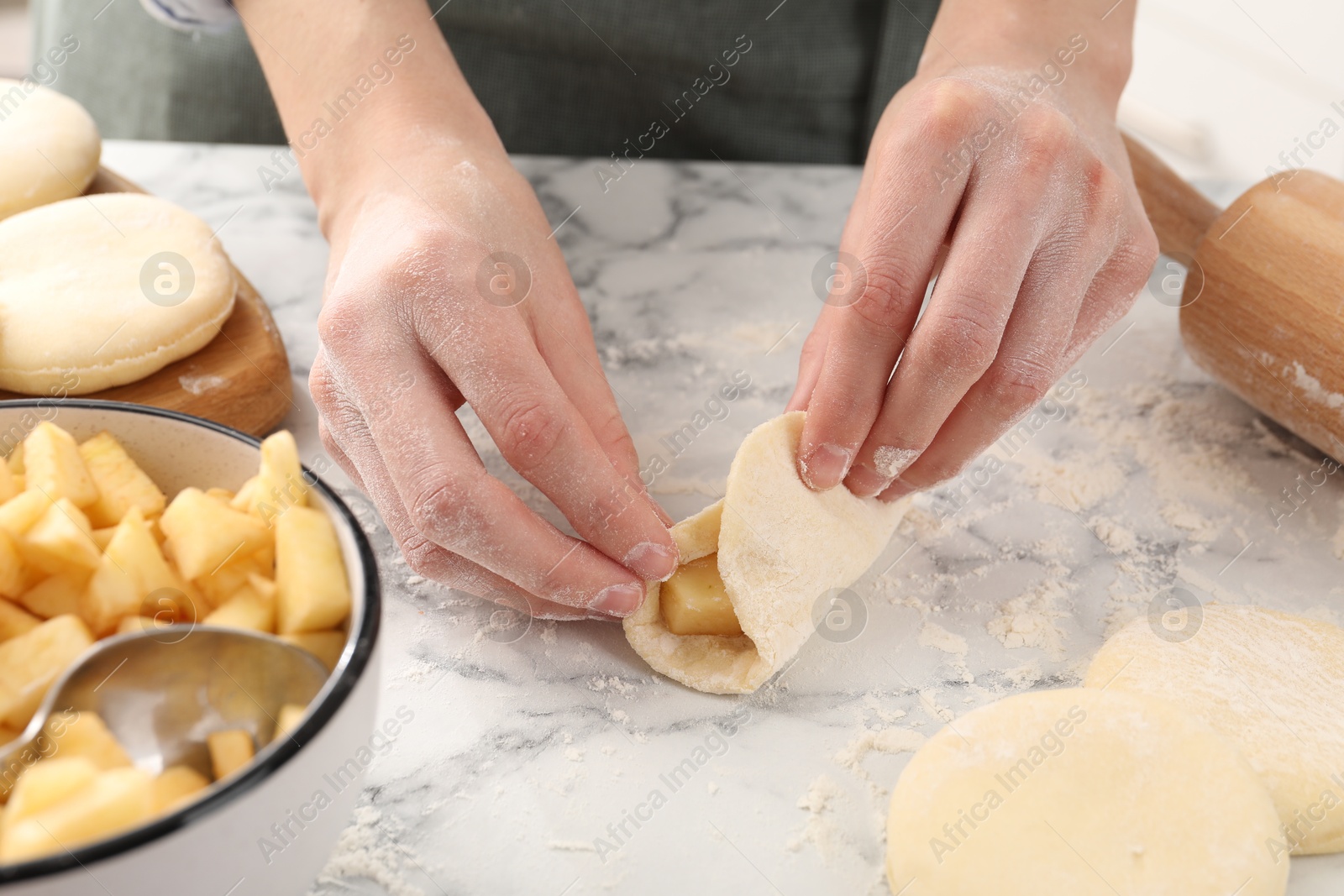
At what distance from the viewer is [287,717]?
2.09 feet

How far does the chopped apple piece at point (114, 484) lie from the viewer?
0.81 meters

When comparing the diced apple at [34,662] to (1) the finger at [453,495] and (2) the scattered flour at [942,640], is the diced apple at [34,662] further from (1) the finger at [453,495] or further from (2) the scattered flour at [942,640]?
(2) the scattered flour at [942,640]

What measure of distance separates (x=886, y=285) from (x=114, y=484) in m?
0.72

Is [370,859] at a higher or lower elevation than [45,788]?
lower

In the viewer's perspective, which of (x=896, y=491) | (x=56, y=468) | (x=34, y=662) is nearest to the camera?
(x=34, y=662)

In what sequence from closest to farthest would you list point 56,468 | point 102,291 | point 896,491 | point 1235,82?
point 56,468
point 896,491
point 102,291
point 1235,82

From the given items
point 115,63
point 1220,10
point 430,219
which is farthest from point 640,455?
point 1220,10

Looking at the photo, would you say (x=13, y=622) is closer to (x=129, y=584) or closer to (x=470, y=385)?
(x=129, y=584)

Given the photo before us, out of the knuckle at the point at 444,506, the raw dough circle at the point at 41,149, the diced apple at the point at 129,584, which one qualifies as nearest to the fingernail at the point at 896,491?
the knuckle at the point at 444,506

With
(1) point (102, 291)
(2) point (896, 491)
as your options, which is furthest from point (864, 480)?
(1) point (102, 291)

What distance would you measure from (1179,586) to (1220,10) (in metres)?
2.32

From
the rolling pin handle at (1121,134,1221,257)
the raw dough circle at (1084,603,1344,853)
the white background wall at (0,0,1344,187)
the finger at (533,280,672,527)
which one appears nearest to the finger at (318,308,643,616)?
the finger at (533,280,672,527)

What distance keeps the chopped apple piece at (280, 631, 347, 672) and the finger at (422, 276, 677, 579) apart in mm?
265

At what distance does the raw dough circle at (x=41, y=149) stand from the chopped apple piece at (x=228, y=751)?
114 cm
